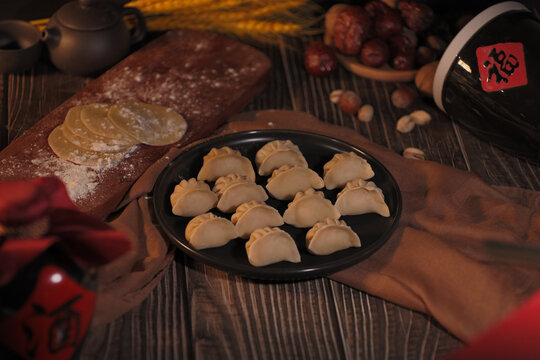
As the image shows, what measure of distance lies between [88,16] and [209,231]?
1013 mm

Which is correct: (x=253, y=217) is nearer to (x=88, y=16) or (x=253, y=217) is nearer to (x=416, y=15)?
(x=88, y=16)

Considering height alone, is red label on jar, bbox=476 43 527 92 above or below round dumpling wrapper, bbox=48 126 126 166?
above

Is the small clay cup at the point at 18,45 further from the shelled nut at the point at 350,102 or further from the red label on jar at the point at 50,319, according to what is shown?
the red label on jar at the point at 50,319

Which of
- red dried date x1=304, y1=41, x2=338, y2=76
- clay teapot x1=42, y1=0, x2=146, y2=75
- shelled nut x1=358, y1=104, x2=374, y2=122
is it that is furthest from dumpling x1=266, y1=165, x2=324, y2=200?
clay teapot x1=42, y1=0, x2=146, y2=75

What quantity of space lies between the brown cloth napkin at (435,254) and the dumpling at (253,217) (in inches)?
7.7

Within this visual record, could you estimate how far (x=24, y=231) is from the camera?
3.53 ft

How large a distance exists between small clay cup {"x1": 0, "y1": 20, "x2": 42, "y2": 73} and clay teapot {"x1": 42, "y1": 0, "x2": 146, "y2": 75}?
62mm

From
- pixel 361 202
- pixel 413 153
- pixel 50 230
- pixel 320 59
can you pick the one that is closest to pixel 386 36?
pixel 320 59

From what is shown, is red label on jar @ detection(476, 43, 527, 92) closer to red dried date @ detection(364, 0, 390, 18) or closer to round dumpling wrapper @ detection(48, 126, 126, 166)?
red dried date @ detection(364, 0, 390, 18)

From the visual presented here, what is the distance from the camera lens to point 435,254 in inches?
60.3

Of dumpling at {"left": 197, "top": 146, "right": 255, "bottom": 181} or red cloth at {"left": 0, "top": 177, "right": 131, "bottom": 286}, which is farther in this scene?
dumpling at {"left": 197, "top": 146, "right": 255, "bottom": 181}

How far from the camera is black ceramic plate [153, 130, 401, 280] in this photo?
1410 mm

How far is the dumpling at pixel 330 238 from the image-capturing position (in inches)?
57.9

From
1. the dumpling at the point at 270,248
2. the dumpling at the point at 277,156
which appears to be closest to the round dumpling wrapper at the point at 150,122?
the dumpling at the point at 277,156
